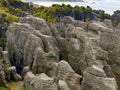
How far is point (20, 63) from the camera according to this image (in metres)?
46.5

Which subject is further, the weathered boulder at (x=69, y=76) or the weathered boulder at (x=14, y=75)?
the weathered boulder at (x=14, y=75)

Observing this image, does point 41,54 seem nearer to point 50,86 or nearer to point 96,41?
point 96,41

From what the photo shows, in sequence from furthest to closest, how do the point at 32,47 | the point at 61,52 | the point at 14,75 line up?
1. the point at 61,52
2. the point at 32,47
3. the point at 14,75

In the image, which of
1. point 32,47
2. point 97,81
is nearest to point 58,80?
point 97,81

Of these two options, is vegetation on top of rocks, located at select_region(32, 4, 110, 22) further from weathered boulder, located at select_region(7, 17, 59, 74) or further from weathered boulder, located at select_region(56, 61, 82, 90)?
weathered boulder, located at select_region(56, 61, 82, 90)

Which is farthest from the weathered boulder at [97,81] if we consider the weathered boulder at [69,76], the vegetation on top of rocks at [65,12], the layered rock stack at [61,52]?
the vegetation on top of rocks at [65,12]

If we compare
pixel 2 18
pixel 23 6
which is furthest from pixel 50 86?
pixel 23 6

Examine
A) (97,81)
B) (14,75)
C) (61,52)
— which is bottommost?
(14,75)

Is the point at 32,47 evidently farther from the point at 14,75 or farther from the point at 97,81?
the point at 97,81

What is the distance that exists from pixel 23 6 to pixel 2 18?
35.9m

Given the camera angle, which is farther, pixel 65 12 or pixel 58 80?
pixel 65 12

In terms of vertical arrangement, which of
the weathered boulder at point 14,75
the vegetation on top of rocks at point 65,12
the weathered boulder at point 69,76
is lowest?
the weathered boulder at point 14,75

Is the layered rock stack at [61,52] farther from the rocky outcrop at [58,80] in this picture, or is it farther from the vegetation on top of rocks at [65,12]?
the vegetation on top of rocks at [65,12]

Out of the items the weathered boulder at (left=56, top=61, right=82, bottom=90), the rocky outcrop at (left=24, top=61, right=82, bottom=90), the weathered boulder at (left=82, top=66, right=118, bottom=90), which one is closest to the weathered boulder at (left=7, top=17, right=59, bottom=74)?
the rocky outcrop at (left=24, top=61, right=82, bottom=90)
